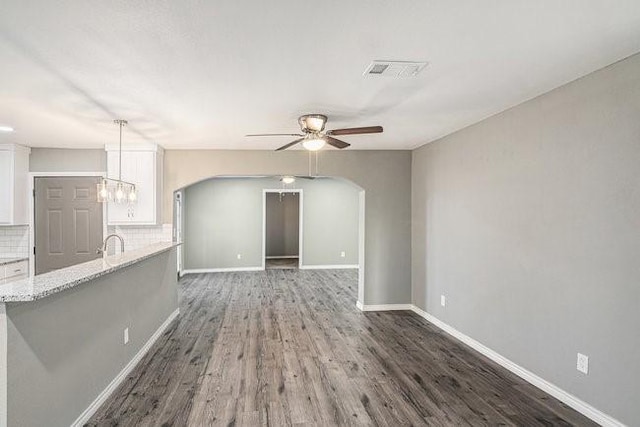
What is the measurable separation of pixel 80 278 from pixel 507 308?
11.5 feet

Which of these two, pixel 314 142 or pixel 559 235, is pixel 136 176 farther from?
pixel 559 235

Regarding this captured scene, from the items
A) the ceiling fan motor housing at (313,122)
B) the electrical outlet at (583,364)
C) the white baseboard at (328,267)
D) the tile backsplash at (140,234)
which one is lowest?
the white baseboard at (328,267)

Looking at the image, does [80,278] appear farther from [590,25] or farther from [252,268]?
[252,268]

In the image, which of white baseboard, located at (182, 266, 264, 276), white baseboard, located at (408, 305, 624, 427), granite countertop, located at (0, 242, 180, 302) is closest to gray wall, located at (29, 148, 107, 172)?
granite countertop, located at (0, 242, 180, 302)

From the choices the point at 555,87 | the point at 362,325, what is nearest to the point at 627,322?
the point at 555,87

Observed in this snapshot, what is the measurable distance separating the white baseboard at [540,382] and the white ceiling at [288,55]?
235 centimetres

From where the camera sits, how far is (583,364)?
109 inches

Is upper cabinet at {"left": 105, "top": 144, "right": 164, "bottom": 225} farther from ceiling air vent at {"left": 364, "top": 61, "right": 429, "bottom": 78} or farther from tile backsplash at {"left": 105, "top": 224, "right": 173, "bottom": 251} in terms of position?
ceiling air vent at {"left": 364, "top": 61, "right": 429, "bottom": 78}

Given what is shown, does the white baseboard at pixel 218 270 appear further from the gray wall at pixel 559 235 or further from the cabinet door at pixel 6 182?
the gray wall at pixel 559 235

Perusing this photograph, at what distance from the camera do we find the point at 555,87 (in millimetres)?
2996

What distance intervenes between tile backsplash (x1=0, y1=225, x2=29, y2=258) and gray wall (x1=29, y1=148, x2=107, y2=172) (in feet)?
2.85

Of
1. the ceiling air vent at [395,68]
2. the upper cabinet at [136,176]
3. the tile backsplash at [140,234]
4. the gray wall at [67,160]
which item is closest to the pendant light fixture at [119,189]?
the upper cabinet at [136,176]

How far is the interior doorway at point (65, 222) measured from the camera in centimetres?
547

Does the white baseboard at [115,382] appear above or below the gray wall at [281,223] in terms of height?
below
